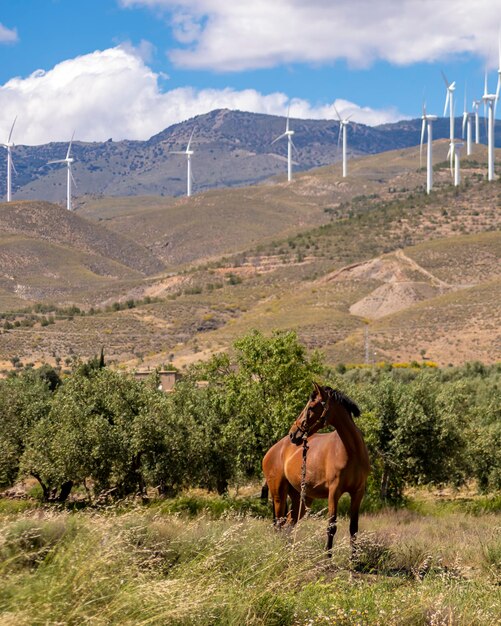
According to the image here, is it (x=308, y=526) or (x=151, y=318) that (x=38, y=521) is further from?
(x=151, y=318)

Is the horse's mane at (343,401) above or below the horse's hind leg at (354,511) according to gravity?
above

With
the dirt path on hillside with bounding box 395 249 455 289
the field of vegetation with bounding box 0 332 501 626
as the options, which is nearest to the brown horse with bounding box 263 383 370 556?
the field of vegetation with bounding box 0 332 501 626

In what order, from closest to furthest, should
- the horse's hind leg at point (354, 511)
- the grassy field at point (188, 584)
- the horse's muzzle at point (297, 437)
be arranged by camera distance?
the grassy field at point (188, 584), the horse's hind leg at point (354, 511), the horse's muzzle at point (297, 437)

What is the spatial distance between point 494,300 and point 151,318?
131 ft

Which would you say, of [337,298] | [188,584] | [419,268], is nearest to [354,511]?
[188,584]

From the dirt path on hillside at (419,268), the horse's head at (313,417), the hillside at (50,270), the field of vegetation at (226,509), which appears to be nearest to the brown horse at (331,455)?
the horse's head at (313,417)

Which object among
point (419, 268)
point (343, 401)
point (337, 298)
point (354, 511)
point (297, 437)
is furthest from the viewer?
point (419, 268)

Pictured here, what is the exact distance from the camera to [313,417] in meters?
15.5

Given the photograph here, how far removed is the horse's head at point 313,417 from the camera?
50.2 feet

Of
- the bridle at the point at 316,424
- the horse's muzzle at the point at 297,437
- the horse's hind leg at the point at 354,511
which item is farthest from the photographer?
the horse's muzzle at the point at 297,437

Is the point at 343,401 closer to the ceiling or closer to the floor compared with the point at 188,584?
closer to the ceiling

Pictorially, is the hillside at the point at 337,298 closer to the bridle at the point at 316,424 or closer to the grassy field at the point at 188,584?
the bridle at the point at 316,424

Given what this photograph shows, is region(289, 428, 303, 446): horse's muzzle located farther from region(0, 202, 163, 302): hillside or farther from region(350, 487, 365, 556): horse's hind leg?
region(0, 202, 163, 302): hillside

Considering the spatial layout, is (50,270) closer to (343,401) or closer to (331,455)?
(343,401)
